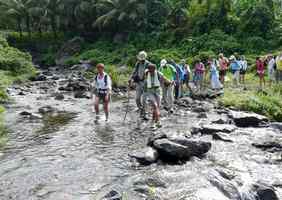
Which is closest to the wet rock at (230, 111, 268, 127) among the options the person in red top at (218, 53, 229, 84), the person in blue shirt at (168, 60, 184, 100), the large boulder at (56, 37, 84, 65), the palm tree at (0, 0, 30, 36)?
the person in blue shirt at (168, 60, 184, 100)

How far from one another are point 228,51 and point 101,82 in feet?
84.3

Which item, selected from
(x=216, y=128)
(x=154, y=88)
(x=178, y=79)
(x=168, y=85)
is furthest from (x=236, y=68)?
(x=216, y=128)

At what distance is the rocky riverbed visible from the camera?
739 cm

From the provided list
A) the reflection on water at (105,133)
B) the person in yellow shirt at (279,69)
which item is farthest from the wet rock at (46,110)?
the person in yellow shirt at (279,69)

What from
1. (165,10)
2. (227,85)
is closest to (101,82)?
(227,85)

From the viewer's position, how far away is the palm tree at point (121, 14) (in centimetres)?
5240

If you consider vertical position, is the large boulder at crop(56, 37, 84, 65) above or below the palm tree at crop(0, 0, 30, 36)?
below

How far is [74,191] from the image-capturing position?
24.6 ft

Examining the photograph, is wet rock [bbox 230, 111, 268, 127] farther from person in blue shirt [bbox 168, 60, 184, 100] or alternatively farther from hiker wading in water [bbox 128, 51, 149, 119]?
person in blue shirt [bbox 168, 60, 184, 100]

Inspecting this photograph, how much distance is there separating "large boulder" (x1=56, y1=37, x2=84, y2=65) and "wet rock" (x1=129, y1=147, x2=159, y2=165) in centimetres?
4627

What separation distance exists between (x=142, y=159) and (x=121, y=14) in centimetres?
4541

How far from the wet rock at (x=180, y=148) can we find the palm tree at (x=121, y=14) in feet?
143

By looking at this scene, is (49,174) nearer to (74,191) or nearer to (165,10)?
(74,191)

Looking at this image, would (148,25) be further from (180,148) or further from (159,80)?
(180,148)
